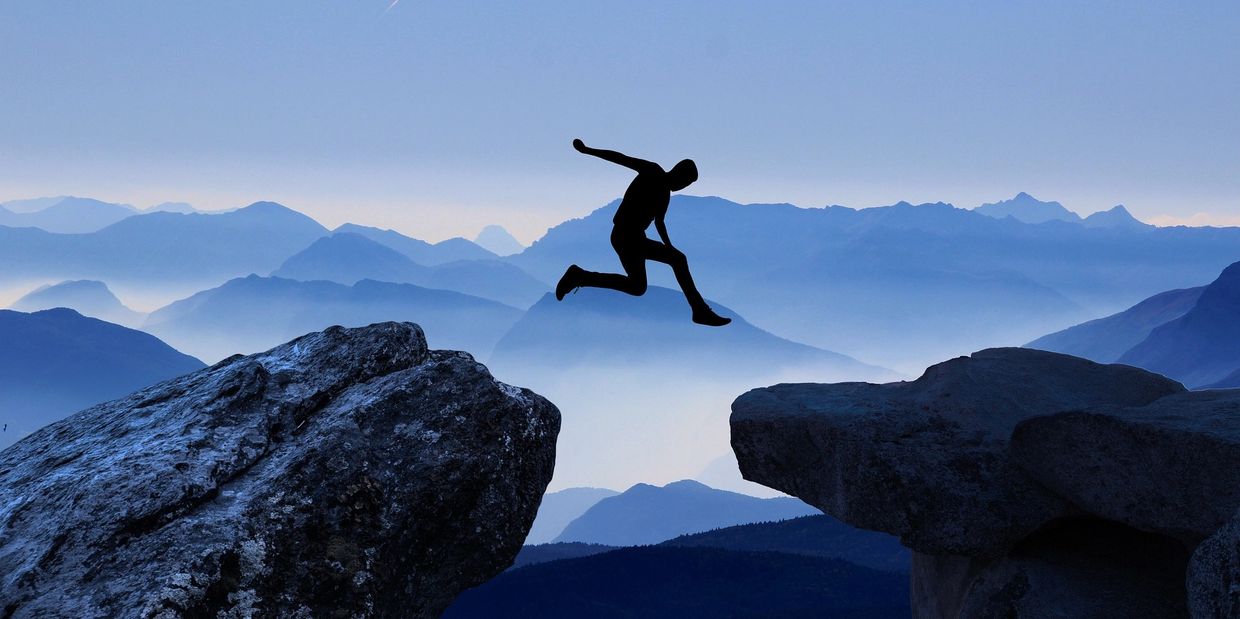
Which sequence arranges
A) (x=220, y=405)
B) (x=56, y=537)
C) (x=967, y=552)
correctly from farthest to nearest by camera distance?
(x=967, y=552) → (x=220, y=405) → (x=56, y=537)

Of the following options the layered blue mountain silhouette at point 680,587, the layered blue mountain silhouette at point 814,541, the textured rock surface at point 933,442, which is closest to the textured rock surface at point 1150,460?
the textured rock surface at point 933,442

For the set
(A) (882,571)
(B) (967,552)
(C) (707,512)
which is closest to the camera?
(B) (967,552)

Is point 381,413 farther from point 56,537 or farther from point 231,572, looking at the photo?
point 56,537

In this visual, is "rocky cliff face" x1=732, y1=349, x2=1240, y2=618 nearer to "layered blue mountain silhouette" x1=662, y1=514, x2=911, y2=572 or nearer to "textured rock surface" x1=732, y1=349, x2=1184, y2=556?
"textured rock surface" x1=732, y1=349, x2=1184, y2=556

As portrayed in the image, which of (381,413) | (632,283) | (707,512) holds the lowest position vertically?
(707,512)

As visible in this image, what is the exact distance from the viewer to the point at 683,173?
482 inches

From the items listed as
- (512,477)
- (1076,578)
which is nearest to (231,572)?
(512,477)

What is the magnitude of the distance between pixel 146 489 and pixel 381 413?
2.13 metres

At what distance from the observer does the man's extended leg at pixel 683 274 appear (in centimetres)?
1252

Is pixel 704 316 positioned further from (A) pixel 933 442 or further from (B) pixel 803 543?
(B) pixel 803 543

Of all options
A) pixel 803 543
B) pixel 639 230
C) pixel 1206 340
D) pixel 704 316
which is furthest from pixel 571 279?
pixel 1206 340

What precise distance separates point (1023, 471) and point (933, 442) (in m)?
1.11

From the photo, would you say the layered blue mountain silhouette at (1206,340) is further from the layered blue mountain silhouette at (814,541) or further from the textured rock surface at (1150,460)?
the textured rock surface at (1150,460)

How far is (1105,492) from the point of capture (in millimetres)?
11906
